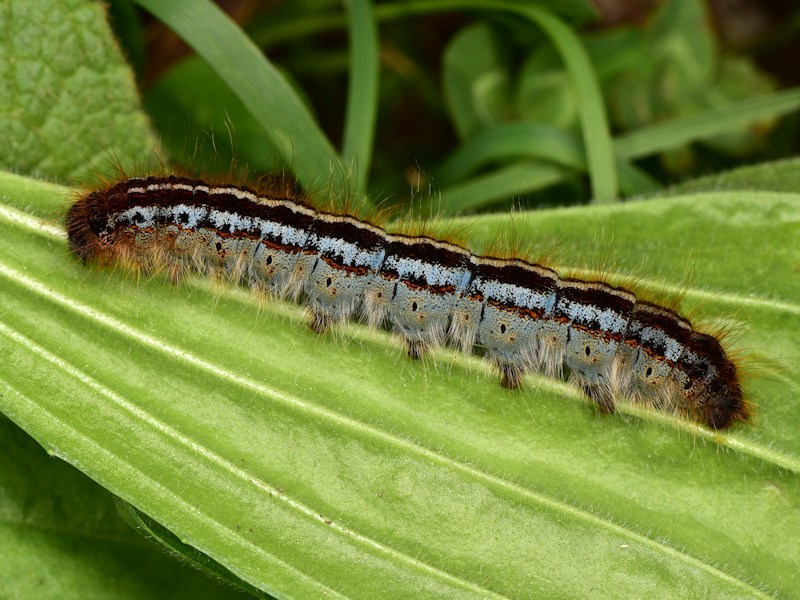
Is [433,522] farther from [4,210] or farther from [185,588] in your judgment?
[4,210]

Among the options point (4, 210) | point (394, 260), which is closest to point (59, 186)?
point (4, 210)

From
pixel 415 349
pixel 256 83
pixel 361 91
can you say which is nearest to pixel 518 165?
pixel 361 91

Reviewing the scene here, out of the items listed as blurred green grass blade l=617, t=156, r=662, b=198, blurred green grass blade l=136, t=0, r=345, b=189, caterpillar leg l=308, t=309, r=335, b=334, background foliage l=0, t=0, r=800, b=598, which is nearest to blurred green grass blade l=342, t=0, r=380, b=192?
background foliage l=0, t=0, r=800, b=598

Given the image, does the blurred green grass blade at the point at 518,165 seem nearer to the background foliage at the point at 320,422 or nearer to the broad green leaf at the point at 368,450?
the background foliage at the point at 320,422

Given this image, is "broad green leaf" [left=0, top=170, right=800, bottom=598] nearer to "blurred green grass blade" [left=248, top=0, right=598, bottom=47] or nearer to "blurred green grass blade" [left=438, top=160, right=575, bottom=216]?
"blurred green grass blade" [left=438, top=160, right=575, bottom=216]

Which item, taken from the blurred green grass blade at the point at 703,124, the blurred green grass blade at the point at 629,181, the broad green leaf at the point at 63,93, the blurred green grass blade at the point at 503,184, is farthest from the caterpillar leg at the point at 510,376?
the broad green leaf at the point at 63,93

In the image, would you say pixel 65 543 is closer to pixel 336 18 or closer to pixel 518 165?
pixel 518 165
